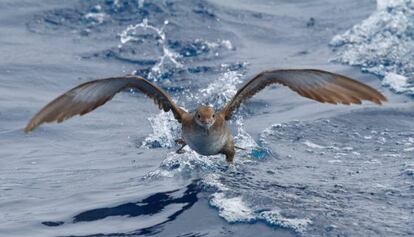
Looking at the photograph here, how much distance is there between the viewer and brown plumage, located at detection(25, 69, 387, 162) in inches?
380

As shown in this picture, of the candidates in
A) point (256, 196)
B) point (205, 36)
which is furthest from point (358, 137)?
point (205, 36)

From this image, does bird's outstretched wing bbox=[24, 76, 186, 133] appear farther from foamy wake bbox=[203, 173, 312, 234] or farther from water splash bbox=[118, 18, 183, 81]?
water splash bbox=[118, 18, 183, 81]

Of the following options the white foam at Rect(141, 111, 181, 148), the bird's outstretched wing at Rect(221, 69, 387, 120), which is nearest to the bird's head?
the bird's outstretched wing at Rect(221, 69, 387, 120)

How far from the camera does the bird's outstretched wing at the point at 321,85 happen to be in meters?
9.55

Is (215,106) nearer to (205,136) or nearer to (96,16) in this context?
(205,136)

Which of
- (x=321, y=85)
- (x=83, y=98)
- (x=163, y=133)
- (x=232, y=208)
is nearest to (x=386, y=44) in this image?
(x=163, y=133)

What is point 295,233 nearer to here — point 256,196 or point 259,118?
point 256,196

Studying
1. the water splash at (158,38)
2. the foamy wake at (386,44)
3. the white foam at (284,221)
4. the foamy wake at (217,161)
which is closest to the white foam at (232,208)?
the foamy wake at (217,161)

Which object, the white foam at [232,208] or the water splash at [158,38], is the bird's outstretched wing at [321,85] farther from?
the water splash at [158,38]

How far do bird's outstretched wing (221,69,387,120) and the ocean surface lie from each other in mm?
989

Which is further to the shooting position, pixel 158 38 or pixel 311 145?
pixel 158 38

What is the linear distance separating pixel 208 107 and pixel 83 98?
1.34 meters

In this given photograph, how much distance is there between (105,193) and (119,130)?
112 inches

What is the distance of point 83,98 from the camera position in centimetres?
995
